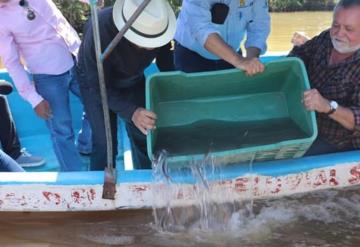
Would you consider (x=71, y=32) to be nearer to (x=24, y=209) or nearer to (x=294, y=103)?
(x=24, y=209)

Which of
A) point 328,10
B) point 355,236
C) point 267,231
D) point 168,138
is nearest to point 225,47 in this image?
point 168,138

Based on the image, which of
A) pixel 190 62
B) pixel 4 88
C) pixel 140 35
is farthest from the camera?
pixel 4 88

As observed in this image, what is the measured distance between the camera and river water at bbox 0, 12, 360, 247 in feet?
8.87

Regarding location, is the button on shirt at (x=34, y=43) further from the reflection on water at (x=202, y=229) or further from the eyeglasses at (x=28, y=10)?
the reflection on water at (x=202, y=229)

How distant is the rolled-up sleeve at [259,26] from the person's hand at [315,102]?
0.61m

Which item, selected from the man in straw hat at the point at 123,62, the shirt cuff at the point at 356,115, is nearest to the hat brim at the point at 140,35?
the man in straw hat at the point at 123,62

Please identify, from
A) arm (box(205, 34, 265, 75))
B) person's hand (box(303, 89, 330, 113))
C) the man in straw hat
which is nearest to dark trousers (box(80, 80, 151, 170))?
the man in straw hat

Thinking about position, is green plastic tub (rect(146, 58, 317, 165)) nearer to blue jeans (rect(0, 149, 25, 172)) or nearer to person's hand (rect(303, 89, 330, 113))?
person's hand (rect(303, 89, 330, 113))

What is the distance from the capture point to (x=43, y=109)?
9.39ft

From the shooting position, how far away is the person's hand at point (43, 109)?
2.85 metres

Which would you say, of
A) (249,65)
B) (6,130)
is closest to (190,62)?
(249,65)

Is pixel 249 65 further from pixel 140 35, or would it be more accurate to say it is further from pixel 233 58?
pixel 140 35

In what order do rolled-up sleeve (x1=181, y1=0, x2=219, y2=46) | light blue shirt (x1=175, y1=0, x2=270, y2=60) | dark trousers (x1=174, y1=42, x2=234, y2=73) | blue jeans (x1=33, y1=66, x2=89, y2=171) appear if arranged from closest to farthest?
rolled-up sleeve (x1=181, y1=0, x2=219, y2=46)
light blue shirt (x1=175, y1=0, x2=270, y2=60)
blue jeans (x1=33, y1=66, x2=89, y2=171)
dark trousers (x1=174, y1=42, x2=234, y2=73)

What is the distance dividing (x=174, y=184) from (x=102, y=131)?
581 millimetres
